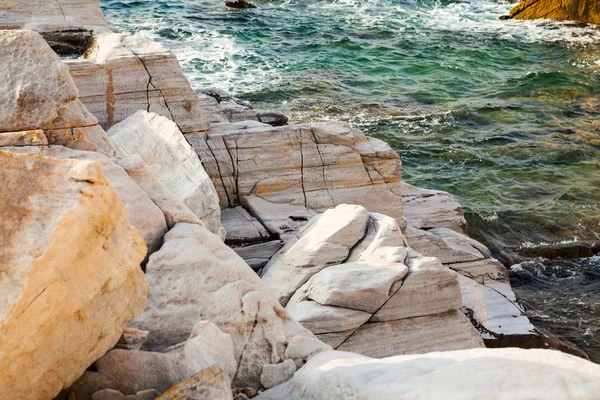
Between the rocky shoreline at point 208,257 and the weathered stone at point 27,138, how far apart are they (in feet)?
0.05

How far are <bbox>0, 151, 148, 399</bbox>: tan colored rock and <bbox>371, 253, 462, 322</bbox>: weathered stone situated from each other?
145 inches

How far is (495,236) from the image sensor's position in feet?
41.2

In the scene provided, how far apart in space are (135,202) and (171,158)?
3.50 m

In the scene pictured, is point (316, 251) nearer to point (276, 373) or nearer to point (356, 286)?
point (356, 286)

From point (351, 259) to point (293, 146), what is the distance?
272 centimetres

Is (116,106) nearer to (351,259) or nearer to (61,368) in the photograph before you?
(351,259)

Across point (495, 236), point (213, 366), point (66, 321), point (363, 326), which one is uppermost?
point (66, 321)

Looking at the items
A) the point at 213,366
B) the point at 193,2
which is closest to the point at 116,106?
the point at 213,366

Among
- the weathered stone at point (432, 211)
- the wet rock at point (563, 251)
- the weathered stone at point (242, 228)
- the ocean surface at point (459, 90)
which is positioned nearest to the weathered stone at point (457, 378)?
the weathered stone at point (242, 228)

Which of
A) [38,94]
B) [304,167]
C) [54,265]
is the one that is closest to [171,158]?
[304,167]

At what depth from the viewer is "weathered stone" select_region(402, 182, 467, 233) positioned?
1076cm

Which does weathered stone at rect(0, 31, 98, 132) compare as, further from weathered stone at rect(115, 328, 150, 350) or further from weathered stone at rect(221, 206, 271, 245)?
weathered stone at rect(221, 206, 271, 245)

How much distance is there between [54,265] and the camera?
3096 millimetres

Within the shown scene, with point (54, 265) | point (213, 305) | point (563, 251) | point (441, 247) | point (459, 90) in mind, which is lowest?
point (563, 251)
